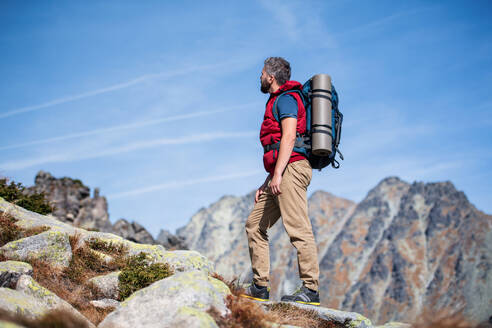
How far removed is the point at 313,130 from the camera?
9.24 meters

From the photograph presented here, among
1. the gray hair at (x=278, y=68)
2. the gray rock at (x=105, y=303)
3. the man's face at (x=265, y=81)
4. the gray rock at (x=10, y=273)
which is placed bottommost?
the gray rock at (x=105, y=303)

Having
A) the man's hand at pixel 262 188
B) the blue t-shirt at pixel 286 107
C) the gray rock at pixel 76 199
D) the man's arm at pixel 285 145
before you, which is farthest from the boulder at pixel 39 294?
the gray rock at pixel 76 199

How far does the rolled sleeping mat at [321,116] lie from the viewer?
357 inches

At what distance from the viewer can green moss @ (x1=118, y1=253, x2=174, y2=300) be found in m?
9.56

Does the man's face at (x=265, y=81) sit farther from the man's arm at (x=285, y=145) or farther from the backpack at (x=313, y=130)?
the man's arm at (x=285, y=145)

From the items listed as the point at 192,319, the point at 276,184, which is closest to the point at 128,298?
the point at 192,319

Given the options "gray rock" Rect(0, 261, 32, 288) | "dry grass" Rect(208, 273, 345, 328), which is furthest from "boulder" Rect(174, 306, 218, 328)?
"gray rock" Rect(0, 261, 32, 288)

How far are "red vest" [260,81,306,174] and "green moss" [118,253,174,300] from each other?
3.28m

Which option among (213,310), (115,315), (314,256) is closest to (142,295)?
(115,315)

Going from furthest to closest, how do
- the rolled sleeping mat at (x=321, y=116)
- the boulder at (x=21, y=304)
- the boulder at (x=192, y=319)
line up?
the rolled sleeping mat at (x=321, y=116)
the boulder at (x=21, y=304)
the boulder at (x=192, y=319)

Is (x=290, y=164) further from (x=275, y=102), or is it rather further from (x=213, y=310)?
(x=213, y=310)

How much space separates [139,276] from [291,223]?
354cm

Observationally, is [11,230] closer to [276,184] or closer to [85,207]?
[276,184]

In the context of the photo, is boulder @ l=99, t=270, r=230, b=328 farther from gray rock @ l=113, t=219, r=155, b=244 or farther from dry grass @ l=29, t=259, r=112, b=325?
gray rock @ l=113, t=219, r=155, b=244
